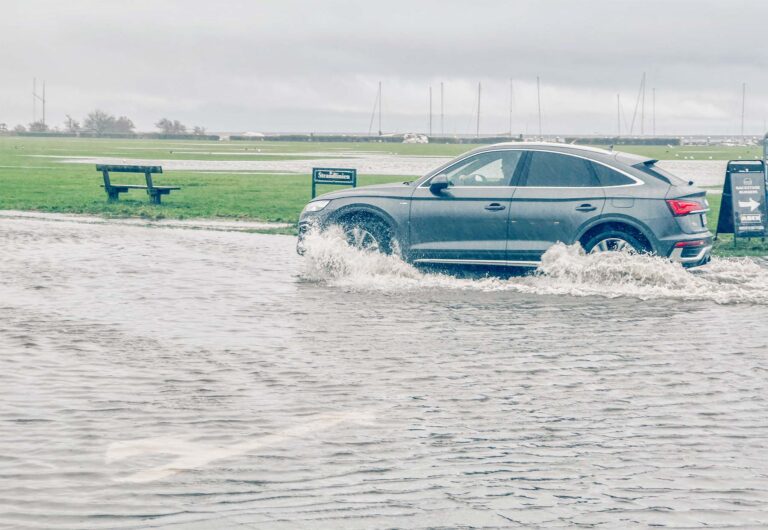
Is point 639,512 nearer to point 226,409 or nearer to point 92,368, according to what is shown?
point 226,409

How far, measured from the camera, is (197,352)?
31.5 ft

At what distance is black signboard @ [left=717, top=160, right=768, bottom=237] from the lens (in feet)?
62.0

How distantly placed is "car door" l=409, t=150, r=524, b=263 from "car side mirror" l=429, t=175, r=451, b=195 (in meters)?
0.06

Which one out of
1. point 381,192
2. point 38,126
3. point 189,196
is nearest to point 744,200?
point 381,192

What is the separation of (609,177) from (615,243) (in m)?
0.74

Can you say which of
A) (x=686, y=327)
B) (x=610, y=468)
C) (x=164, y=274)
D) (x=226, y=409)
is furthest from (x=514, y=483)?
(x=164, y=274)

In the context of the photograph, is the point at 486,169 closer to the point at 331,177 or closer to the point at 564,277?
the point at 564,277

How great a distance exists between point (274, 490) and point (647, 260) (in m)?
8.56

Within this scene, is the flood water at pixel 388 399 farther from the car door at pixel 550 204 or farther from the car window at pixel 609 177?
the car window at pixel 609 177

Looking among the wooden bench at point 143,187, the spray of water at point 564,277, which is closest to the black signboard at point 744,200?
the spray of water at point 564,277

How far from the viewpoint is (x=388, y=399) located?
7.92 metres

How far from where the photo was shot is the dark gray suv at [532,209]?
1380 centimetres

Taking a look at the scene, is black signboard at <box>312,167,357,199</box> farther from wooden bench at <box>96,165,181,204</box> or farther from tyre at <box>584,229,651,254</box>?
tyre at <box>584,229,651,254</box>

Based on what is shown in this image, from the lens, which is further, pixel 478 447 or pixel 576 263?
pixel 576 263
